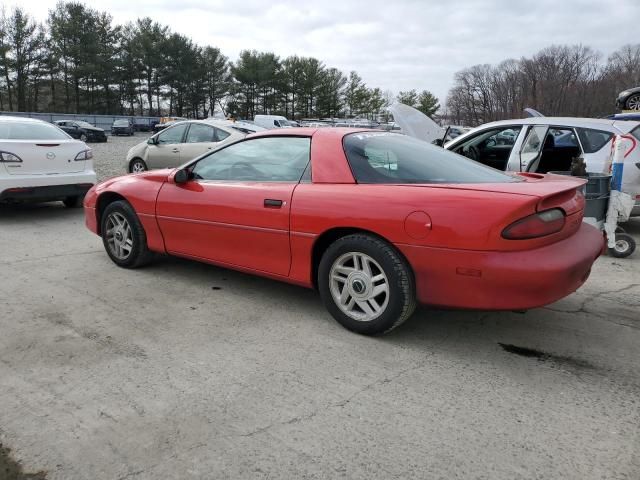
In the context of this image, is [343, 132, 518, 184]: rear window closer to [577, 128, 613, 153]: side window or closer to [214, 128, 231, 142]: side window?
[577, 128, 613, 153]: side window

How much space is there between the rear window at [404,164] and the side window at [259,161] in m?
0.40

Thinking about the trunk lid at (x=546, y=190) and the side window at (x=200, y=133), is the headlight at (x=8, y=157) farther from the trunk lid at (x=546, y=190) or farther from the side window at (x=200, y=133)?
the trunk lid at (x=546, y=190)

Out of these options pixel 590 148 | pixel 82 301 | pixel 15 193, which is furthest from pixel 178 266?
pixel 590 148

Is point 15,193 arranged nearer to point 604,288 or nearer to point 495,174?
point 495,174

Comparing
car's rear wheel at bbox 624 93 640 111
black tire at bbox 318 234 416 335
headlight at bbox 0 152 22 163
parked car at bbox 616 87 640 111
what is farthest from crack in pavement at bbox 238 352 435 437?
car's rear wheel at bbox 624 93 640 111

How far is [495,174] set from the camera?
11.6ft

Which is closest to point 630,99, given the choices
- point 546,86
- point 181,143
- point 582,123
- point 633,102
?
point 633,102

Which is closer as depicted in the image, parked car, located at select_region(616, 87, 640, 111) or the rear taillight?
the rear taillight

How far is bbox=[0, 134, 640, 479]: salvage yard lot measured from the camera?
213 centimetres

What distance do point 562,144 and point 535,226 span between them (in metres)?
4.20

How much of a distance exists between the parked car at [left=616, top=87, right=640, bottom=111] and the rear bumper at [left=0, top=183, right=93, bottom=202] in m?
13.9

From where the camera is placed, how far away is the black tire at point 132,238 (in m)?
4.63

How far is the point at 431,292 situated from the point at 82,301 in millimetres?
2696

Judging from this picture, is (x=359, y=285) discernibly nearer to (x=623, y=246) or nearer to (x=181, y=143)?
(x=623, y=246)
